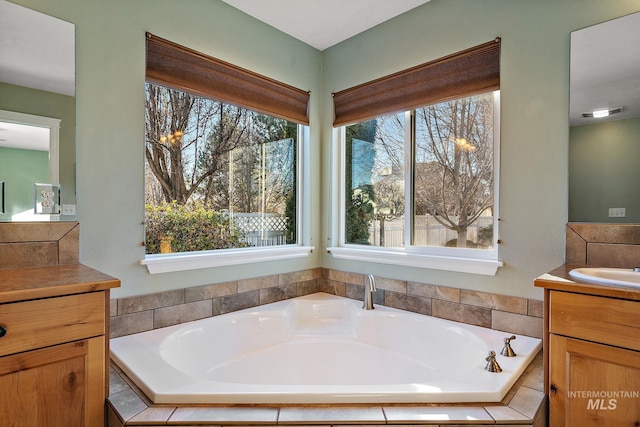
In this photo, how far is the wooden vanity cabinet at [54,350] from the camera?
107cm

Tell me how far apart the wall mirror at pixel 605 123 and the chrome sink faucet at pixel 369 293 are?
47.2 inches

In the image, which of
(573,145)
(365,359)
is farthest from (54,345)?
(573,145)

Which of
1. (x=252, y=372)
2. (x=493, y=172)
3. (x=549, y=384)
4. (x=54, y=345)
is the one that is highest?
(x=493, y=172)

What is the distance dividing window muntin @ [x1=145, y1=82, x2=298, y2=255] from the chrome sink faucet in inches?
31.3

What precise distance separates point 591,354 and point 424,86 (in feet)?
5.64

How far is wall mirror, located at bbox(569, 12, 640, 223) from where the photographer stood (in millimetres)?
1604

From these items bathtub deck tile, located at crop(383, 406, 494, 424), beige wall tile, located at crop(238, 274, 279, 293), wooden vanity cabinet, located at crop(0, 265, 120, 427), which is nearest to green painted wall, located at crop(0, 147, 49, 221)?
wooden vanity cabinet, located at crop(0, 265, 120, 427)

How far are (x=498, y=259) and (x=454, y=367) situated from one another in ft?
2.15

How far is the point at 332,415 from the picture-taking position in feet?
3.77

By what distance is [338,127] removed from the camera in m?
2.82

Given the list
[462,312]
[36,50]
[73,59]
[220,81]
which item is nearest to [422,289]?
[462,312]

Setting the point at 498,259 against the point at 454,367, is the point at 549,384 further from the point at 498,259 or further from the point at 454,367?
the point at 498,259

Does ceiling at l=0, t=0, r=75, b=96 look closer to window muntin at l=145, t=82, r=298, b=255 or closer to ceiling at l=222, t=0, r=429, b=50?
window muntin at l=145, t=82, r=298, b=255

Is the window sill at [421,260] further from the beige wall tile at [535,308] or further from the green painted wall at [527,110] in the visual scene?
the beige wall tile at [535,308]
